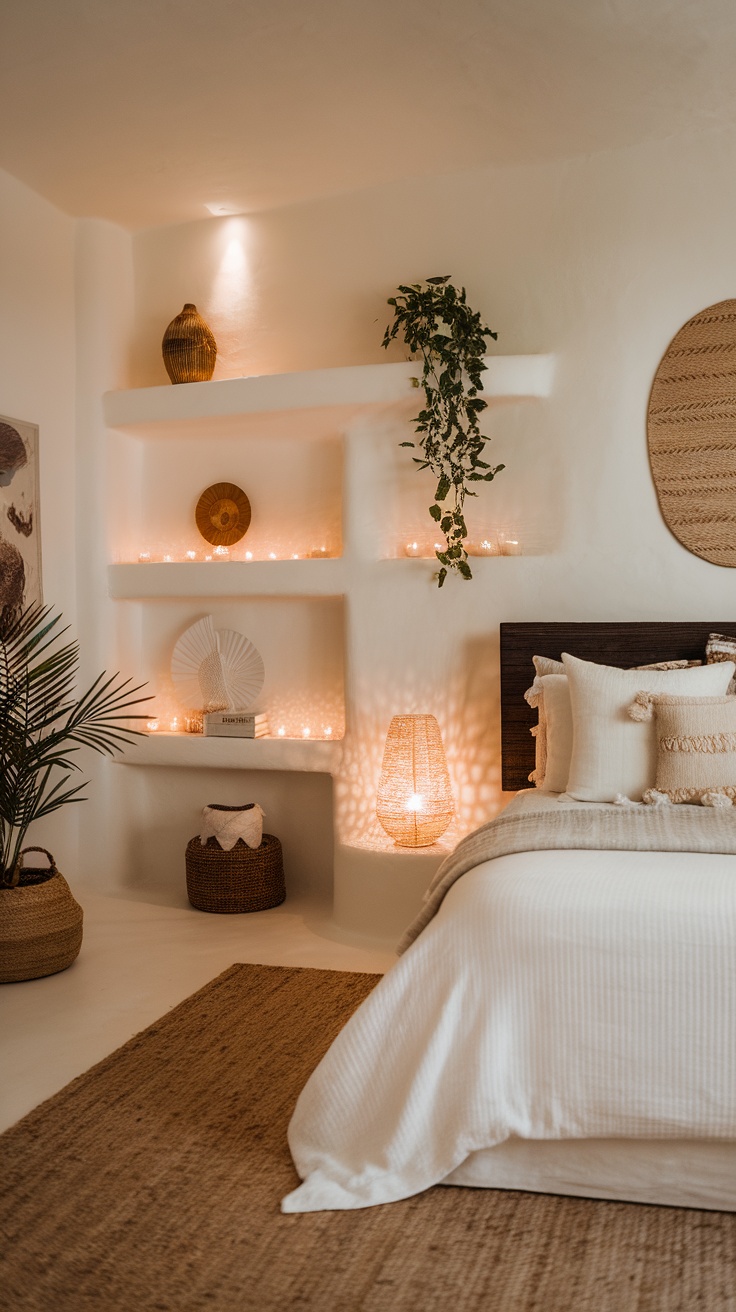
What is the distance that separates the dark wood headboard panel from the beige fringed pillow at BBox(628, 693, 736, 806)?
63cm

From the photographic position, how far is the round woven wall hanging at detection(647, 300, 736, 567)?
362 cm

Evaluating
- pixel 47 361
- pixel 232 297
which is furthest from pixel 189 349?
pixel 47 361

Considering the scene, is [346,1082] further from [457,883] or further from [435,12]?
[435,12]

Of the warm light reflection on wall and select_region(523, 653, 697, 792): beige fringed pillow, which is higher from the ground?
the warm light reflection on wall

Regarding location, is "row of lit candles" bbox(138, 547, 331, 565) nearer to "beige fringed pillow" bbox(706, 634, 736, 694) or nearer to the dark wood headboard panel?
the dark wood headboard panel

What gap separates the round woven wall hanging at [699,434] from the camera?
3617mm

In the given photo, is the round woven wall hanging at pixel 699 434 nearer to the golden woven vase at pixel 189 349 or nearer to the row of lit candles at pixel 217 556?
the row of lit candles at pixel 217 556

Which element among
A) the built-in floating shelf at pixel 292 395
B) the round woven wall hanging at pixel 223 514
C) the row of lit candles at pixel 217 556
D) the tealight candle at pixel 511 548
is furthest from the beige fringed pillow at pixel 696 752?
the round woven wall hanging at pixel 223 514

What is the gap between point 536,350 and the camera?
3836 mm

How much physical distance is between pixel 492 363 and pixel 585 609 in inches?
36.7

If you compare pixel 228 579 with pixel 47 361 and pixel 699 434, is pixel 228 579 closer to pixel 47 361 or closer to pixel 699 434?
pixel 47 361

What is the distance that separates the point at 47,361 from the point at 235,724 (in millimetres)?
1601

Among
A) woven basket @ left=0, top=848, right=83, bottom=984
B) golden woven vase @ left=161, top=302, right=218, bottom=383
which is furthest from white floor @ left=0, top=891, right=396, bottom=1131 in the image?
golden woven vase @ left=161, top=302, right=218, bottom=383

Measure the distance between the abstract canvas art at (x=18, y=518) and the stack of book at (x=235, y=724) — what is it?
822 millimetres
